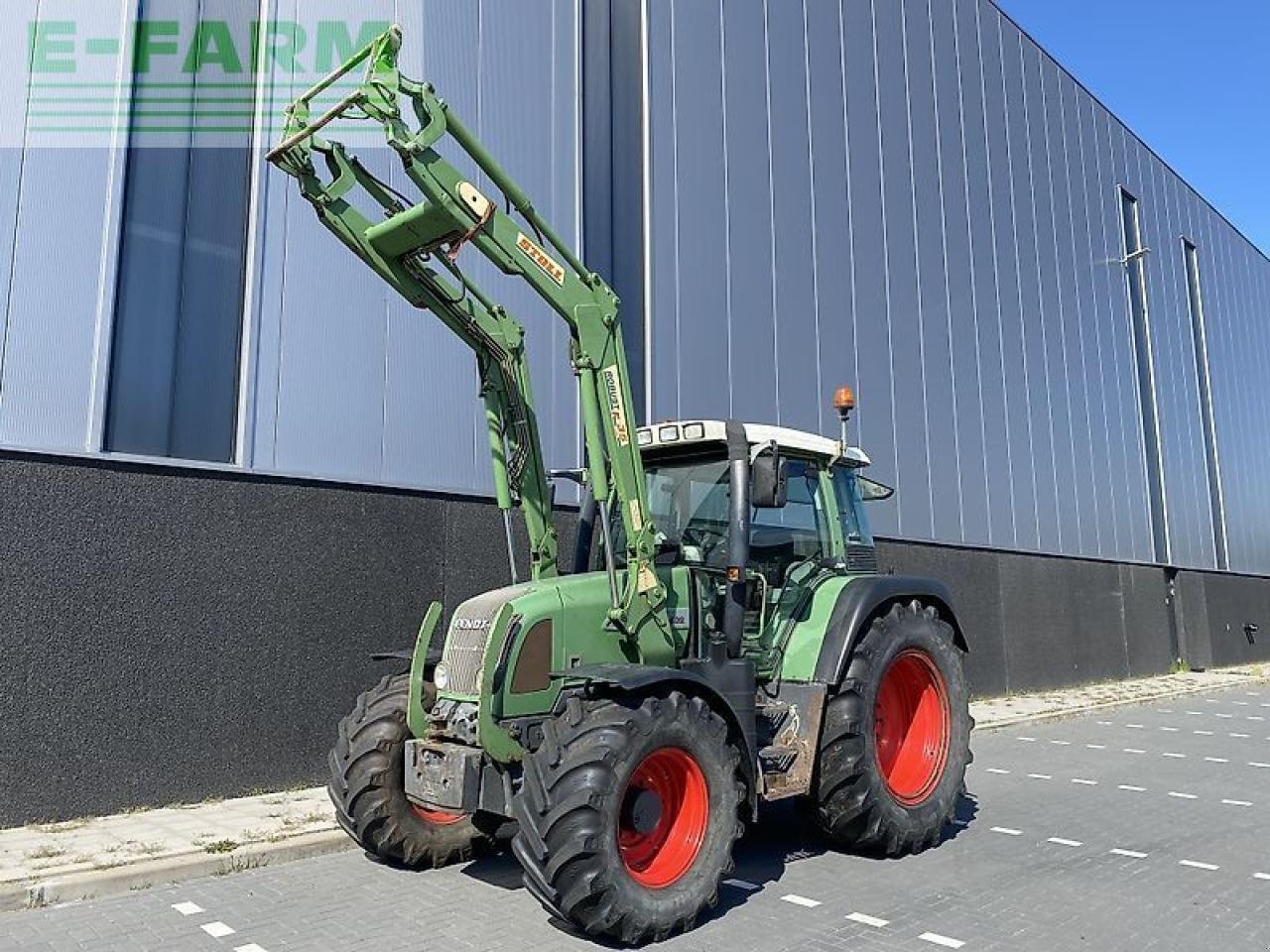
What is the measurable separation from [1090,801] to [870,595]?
3.14 m

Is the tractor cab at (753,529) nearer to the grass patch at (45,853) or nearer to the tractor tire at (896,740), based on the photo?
the tractor tire at (896,740)

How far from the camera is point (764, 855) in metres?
5.85

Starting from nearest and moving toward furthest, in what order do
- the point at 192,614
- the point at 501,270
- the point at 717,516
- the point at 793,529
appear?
the point at 501,270
the point at 717,516
the point at 793,529
the point at 192,614

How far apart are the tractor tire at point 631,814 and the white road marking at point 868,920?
2.18ft

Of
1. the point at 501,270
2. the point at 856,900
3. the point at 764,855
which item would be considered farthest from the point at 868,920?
the point at 501,270

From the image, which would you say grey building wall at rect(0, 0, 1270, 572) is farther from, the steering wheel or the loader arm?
the steering wheel

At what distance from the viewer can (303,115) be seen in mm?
4863

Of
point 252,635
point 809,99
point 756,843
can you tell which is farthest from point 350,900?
point 809,99

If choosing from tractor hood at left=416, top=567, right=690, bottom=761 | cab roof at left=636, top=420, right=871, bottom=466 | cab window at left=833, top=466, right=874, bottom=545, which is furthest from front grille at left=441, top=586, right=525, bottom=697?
cab window at left=833, top=466, right=874, bottom=545

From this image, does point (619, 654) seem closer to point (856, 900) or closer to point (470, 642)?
point (470, 642)

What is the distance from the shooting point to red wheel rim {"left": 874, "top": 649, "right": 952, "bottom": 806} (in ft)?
20.8

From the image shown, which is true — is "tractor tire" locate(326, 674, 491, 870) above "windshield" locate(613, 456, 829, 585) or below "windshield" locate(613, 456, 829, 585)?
below

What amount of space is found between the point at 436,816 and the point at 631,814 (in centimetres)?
155

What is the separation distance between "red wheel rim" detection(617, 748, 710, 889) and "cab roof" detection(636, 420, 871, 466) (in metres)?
1.94
